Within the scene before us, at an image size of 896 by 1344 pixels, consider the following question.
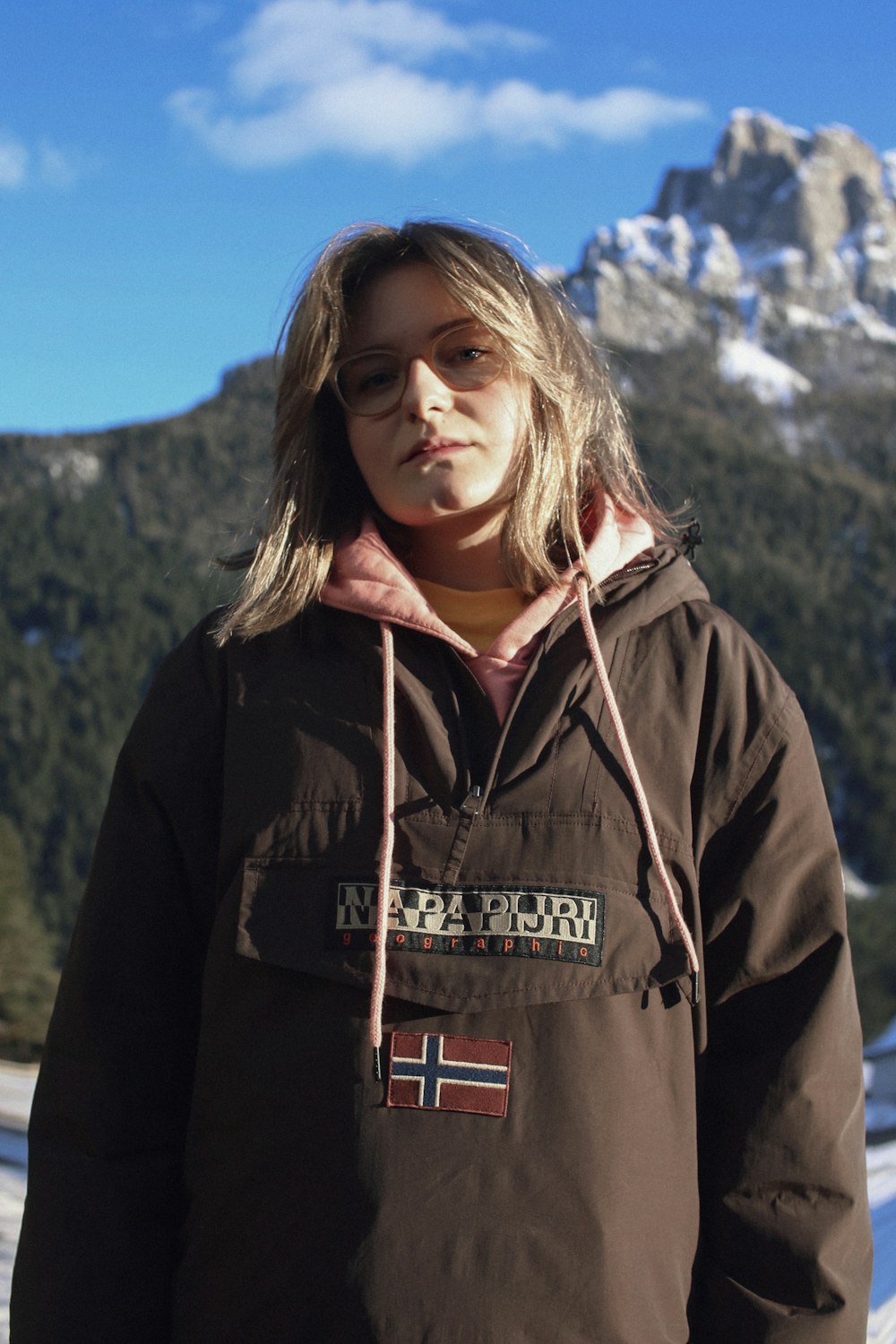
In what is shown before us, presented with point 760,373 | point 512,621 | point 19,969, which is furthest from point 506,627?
point 760,373

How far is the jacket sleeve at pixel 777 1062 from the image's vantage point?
1.29m

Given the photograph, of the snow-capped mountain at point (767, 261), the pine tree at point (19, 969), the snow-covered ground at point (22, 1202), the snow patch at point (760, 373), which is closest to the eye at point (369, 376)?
the snow-covered ground at point (22, 1202)

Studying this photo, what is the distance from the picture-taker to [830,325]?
312ft

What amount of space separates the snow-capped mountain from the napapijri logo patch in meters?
80.0

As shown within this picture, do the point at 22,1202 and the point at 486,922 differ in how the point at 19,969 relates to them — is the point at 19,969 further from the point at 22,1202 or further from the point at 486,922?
the point at 486,922

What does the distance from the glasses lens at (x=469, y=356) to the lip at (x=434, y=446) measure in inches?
3.1

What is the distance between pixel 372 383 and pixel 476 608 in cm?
30

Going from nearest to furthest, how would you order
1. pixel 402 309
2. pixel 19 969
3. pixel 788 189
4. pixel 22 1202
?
Result: pixel 402 309, pixel 22 1202, pixel 19 969, pixel 788 189

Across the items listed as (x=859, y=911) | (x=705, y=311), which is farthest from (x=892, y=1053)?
(x=705, y=311)

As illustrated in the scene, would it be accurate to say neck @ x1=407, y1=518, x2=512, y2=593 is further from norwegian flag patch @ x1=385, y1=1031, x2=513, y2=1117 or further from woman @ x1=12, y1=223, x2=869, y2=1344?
norwegian flag patch @ x1=385, y1=1031, x2=513, y2=1117

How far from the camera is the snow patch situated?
7288 cm

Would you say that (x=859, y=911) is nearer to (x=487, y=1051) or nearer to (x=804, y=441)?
(x=487, y=1051)

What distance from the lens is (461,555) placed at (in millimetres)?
1588

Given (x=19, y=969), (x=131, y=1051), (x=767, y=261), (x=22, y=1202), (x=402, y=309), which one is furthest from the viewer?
→ (x=767, y=261)
